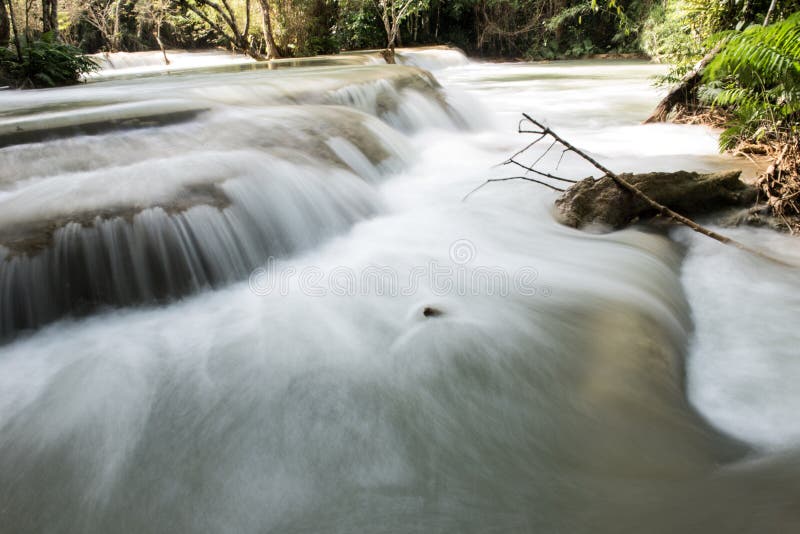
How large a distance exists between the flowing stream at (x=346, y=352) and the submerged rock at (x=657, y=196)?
0.61 feet

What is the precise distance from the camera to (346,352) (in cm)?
213

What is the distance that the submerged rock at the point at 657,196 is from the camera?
320 centimetres

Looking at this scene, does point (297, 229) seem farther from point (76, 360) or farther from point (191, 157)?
point (76, 360)

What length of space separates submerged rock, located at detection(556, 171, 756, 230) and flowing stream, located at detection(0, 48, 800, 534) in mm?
186

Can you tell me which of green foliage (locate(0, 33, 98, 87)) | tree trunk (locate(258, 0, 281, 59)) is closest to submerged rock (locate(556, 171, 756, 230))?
green foliage (locate(0, 33, 98, 87))

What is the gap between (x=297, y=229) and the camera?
3.25 metres

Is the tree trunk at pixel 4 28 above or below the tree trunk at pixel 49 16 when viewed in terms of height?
below

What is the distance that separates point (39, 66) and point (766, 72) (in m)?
9.62

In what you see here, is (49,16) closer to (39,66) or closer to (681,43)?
(39,66)

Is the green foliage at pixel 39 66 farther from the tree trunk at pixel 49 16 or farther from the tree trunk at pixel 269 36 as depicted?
the tree trunk at pixel 269 36

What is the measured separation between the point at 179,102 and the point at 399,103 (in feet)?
9.37

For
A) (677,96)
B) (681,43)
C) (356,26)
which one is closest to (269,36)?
(356,26)

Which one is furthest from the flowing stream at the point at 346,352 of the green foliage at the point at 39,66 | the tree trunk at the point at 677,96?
the green foliage at the point at 39,66

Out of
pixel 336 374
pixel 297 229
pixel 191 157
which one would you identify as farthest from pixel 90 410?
pixel 191 157
